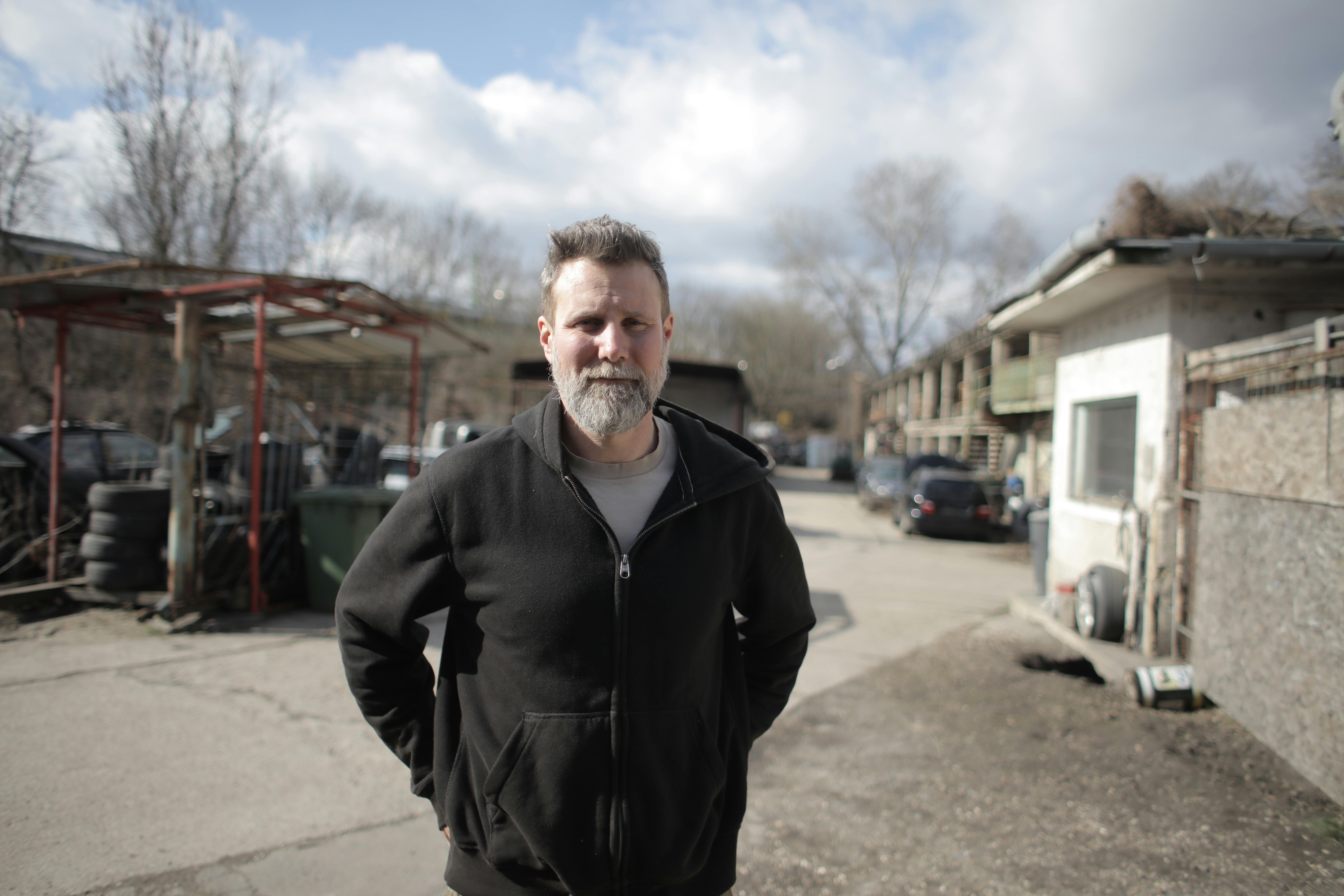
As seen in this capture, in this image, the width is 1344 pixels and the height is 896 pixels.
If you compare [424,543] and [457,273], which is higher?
[457,273]

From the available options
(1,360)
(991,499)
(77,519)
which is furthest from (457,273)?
(77,519)

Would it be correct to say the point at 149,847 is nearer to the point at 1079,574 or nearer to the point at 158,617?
the point at 158,617

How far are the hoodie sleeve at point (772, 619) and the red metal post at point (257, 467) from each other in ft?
18.6

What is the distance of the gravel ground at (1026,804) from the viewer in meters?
3.05

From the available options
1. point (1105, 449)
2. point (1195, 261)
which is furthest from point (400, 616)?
point (1105, 449)

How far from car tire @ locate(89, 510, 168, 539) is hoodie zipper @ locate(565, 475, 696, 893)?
631cm

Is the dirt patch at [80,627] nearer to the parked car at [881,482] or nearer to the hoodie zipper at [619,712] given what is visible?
the hoodie zipper at [619,712]

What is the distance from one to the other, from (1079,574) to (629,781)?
761 centimetres

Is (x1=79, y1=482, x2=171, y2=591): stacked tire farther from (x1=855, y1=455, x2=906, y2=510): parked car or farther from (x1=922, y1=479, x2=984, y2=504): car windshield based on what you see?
(x1=855, y1=455, x2=906, y2=510): parked car

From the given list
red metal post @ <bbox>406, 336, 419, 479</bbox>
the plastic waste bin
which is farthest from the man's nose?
the plastic waste bin

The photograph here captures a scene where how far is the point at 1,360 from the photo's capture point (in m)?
12.3

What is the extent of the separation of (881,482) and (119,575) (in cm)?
1812

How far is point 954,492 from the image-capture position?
15.3 metres

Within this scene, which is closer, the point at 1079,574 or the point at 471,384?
the point at 1079,574
